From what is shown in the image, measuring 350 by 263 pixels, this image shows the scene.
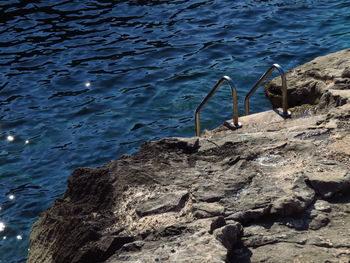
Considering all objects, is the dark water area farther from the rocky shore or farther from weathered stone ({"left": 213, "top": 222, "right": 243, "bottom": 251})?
weathered stone ({"left": 213, "top": 222, "right": 243, "bottom": 251})

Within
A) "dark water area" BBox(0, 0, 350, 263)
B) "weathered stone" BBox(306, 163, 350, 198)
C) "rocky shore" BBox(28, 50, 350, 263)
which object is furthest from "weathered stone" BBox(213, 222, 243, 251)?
"dark water area" BBox(0, 0, 350, 263)

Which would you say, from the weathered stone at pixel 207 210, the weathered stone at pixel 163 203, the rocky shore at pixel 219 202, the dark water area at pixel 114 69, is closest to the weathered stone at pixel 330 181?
the rocky shore at pixel 219 202

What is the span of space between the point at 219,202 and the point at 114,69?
7894 mm

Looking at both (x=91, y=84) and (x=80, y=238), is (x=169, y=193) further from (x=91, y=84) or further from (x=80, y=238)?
(x=91, y=84)

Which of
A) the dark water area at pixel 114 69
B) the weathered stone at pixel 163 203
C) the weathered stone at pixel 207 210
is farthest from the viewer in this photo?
the dark water area at pixel 114 69

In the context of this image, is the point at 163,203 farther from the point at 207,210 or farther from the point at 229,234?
the point at 229,234

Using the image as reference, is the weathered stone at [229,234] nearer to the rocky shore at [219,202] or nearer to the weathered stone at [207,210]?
the rocky shore at [219,202]

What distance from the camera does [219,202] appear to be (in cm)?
573

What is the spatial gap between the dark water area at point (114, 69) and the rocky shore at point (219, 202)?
2000mm

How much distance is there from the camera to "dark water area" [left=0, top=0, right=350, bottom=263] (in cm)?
995

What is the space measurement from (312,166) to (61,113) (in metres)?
6.49

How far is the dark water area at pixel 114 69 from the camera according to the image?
392 inches

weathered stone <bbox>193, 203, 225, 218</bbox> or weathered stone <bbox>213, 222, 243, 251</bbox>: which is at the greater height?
weathered stone <bbox>213, 222, 243, 251</bbox>

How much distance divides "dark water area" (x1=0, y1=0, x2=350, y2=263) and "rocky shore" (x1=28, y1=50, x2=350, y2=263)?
6.56 feet
